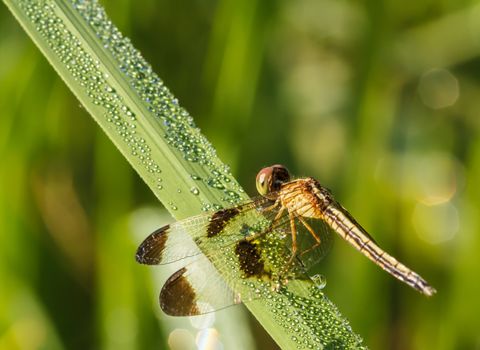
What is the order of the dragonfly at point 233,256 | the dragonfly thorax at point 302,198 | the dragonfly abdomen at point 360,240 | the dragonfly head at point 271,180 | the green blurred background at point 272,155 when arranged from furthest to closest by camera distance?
the green blurred background at point 272,155 → the dragonfly head at point 271,180 → the dragonfly thorax at point 302,198 → the dragonfly abdomen at point 360,240 → the dragonfly at point 233,256

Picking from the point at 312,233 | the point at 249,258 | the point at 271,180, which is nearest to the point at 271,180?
the point at 271,180

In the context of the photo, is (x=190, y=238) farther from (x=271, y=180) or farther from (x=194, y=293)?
(x=271, y=180)

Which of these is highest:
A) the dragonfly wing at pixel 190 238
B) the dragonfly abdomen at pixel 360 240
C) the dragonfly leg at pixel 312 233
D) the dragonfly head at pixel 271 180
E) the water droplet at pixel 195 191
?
the water droplet at pixel 195 191

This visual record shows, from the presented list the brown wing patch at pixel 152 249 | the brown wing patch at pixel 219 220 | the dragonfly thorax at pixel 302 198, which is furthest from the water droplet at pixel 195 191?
the dragonfly thorax at pixel 302 198

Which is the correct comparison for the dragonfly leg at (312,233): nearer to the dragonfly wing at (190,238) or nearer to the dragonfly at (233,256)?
the dragonfly at (233,256)

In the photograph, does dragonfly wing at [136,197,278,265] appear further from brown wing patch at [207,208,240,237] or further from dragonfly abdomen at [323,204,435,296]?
dragonfly abdomen at [323,204,435,296]

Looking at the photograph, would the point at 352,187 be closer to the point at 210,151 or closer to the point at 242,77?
the point at 242,77

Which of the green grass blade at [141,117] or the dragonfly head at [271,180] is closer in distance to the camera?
the green grass blade at [141,117]
